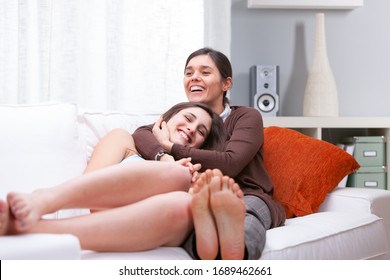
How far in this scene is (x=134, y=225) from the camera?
147 centimetres

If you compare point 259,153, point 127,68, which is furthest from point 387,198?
point 127,68

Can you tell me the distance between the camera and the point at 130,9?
3.37 meters

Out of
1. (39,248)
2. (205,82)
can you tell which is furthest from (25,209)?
(205,82)

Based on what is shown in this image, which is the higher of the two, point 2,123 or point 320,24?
point 320,24

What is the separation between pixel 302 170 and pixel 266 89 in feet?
4.22

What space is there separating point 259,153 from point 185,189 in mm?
560

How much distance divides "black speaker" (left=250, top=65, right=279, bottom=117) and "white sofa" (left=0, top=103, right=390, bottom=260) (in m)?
1.29

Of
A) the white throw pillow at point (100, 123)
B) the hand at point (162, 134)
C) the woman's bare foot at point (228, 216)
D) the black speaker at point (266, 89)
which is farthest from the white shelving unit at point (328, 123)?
the woman's bare foot at point (228, 216)

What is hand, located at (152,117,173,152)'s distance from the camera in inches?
81.1

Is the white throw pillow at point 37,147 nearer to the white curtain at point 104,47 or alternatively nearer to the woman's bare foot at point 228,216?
the woman's bare foot at point 228,216

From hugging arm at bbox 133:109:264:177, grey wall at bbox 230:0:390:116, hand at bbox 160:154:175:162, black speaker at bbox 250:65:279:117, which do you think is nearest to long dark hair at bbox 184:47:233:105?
hugging arm at bbox 133:109:264:177

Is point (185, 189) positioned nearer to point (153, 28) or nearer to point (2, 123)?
point (2, 123)

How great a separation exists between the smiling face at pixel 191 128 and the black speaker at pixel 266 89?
147 centimetres

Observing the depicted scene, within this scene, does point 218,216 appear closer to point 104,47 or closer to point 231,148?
point 231,148
